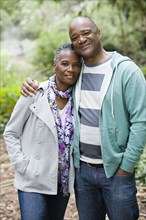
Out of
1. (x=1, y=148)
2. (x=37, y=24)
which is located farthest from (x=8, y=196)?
(x=37, y=24)

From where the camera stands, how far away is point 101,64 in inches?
107

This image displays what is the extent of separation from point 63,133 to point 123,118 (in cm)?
49

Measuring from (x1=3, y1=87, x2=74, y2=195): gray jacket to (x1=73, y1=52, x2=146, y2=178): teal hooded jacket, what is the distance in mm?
408

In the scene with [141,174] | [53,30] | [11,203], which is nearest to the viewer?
[11,203]

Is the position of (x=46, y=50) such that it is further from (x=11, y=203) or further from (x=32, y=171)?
(x=32, y=171)

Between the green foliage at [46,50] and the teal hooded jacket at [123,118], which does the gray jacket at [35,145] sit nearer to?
the teal hooded jacket at [123,118]

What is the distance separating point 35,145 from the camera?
2.79m

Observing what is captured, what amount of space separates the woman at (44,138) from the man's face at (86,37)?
13cm

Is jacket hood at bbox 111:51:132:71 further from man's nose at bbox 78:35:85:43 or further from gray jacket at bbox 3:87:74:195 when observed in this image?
gray jacket at bbox 3:87:74:195

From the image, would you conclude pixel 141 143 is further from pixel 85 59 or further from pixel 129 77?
pixel 85 59

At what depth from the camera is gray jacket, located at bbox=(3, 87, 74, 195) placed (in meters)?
2.76

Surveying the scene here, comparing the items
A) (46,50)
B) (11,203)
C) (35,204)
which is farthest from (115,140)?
(46,50)

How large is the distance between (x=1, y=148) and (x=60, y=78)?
15.9 feet

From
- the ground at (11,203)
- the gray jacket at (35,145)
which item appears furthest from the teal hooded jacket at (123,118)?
the ground at (11,203)
